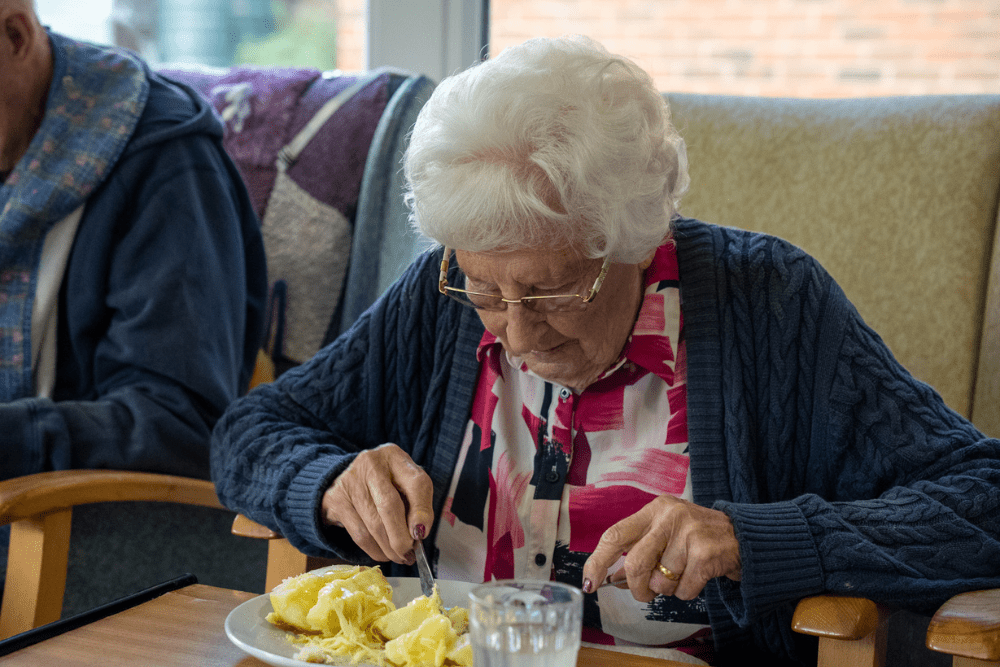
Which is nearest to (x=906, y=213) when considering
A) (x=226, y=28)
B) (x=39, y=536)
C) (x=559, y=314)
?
(x=559, y=314)

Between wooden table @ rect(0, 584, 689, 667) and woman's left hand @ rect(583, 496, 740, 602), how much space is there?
0.09 meters

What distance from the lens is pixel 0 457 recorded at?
4.63 ft

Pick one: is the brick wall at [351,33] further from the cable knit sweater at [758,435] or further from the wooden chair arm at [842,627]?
the wooden chair arm at [842,627]

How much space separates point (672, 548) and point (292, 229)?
1.16m

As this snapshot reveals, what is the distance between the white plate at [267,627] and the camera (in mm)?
851

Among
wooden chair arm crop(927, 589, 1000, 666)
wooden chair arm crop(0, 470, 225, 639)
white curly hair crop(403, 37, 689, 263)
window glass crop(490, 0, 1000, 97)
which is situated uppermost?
window glass crop(490, 0, 1000, 97)

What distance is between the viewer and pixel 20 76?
5.42 feet

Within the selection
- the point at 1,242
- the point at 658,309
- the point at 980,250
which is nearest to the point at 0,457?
the point at 1,242

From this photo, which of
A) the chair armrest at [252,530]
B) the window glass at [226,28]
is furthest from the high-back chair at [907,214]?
the window glass at [226,28]

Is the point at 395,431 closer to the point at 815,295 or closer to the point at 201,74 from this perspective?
the point at 815,295

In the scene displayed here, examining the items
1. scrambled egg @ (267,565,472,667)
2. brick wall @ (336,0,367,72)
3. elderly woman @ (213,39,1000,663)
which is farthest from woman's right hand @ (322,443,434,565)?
brick wall @ (336,0,367,72)

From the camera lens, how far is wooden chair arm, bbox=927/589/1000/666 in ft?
2.86

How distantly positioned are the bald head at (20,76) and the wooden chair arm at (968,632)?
1614 mm

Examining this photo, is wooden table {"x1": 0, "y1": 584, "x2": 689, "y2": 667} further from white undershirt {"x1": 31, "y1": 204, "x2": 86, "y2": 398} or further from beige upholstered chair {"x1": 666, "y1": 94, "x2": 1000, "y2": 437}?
beige upholstered chair {"x1": 666, "y1": 94, "x2": 1000, "y2": 437}
